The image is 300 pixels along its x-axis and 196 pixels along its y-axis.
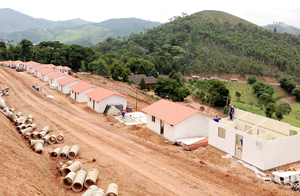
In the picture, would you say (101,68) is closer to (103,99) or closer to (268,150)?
(103,99)

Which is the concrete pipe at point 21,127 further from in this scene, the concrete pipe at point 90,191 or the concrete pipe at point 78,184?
the concrete pipe at point 90,191

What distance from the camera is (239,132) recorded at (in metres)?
17.1

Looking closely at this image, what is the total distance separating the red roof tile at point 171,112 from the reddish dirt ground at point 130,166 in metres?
1.82

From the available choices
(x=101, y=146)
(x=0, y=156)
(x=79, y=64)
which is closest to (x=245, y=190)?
(x=101, y=146)

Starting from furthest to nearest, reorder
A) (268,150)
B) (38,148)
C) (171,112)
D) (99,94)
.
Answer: (99,94)
(171,112)
(38,148)
(268,150)

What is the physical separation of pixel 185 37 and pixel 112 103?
8193cm

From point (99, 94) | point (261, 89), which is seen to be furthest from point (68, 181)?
point (261, 89)

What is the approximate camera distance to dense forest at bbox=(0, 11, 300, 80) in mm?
69500

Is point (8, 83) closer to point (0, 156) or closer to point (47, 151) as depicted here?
point (47, 151)

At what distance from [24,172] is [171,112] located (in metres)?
13.4

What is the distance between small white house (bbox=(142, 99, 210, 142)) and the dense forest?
33.1m

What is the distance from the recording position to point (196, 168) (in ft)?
51.3

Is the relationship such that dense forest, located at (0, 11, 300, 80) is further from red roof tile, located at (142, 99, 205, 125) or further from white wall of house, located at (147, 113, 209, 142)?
white wall of house, located at (147, 113, 209, 142)

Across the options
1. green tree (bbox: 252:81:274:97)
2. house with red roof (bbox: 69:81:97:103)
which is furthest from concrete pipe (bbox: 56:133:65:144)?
green tree (bbox: 252:81:274:97)
